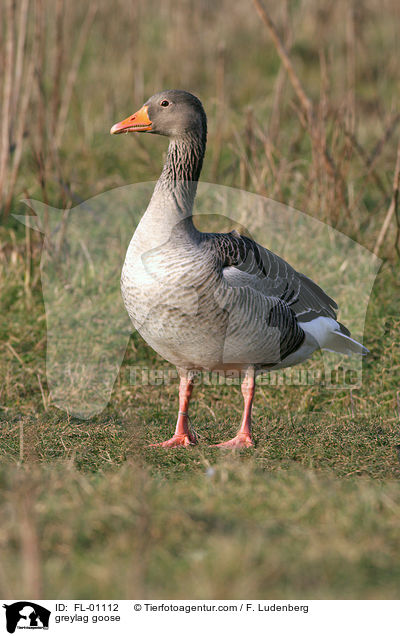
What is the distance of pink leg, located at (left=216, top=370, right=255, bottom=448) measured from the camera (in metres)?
5.14

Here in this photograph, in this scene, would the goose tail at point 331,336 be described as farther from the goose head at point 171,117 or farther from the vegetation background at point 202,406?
the goose head at point 171,117

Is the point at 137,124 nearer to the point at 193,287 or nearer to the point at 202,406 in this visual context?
the point at 193,287

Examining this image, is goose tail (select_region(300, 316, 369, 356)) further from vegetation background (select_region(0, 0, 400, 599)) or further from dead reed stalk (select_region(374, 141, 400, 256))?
dead reed stalk (select_region(374, 141, 400, 256))

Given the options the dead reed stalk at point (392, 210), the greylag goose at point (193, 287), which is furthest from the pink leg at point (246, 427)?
the dead reed stalk at point (392, 210)

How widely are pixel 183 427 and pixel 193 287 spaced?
3.48 feet

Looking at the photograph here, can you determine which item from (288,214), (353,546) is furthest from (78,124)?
(353,546)

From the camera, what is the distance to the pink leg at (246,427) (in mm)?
5137

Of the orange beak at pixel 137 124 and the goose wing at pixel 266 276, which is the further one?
the orange beak at pixel 137 124

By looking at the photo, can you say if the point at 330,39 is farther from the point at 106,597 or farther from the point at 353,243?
the point at 106,597

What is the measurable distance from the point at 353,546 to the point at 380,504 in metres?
0.62

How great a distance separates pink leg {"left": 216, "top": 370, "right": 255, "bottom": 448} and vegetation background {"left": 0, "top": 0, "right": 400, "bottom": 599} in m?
0.15
